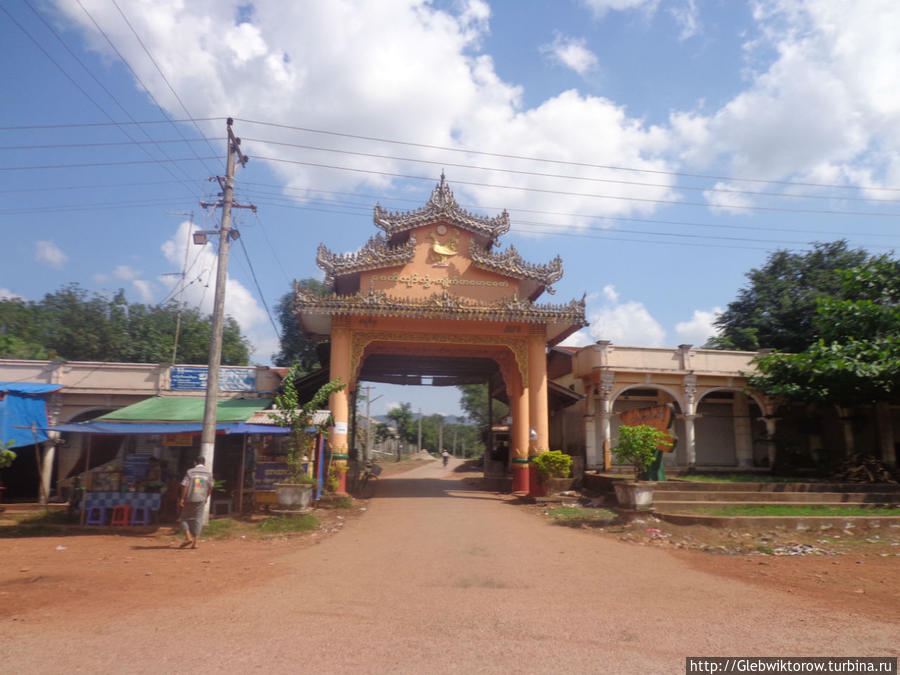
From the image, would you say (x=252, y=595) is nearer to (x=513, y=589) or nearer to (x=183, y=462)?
(x=513, y=589)

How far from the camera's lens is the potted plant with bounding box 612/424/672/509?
38.5 feet

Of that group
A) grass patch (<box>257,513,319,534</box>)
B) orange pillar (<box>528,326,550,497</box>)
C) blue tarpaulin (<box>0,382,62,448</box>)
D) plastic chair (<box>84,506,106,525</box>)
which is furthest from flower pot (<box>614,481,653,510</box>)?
blue tarpaulin (<box>0,382,62,448</box>)

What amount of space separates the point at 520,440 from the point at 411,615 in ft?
38.9

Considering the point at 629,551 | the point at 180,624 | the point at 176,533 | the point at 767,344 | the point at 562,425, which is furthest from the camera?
the point at 767,344

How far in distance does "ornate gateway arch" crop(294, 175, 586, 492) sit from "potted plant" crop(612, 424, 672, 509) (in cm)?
492

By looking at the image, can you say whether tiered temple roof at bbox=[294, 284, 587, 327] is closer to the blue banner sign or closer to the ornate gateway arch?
the ornate gateway arch

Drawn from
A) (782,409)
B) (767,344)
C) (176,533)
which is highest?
(767,344)

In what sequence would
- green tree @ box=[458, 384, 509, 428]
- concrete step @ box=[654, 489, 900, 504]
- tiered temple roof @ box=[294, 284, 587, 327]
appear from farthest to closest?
green tree @ box=[458, 384, 509, 428] → tiered temple roof @ box=[294, 284, 587, 327] → concrete step @ box=[654, 489, 900, 504]

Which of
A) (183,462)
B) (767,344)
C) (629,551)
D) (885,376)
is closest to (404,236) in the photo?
(183,462)

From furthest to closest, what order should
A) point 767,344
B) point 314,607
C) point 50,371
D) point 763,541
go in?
point 767,344, point 50,371, point 763,541, point 314,607

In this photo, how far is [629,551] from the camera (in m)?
9.63

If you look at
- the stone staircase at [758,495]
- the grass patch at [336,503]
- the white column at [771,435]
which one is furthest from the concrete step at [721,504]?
the grass patch at [336,503]

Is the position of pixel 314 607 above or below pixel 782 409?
below

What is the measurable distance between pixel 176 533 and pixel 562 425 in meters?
15.9
